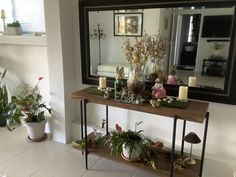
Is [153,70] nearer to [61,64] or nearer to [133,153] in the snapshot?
[133,153]

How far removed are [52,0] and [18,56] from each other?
1058 mm

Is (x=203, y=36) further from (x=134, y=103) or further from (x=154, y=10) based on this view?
(x=134, y=103)

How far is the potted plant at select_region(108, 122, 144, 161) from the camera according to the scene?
1.89 metres

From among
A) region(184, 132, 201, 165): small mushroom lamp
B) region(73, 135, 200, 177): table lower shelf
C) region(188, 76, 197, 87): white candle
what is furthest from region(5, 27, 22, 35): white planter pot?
region(184, 132, 201, 165): small mushroom lamp

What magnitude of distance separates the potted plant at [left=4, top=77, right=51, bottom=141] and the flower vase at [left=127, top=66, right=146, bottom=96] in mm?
1244

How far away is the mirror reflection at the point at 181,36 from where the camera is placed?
1.74 m

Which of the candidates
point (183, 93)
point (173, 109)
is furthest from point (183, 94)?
point (173, 109)

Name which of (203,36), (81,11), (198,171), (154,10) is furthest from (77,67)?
(198,171)

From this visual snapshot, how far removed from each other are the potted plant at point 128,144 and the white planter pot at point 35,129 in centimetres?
108

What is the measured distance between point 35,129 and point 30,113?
20 cm

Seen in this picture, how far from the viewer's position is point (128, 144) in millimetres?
1885

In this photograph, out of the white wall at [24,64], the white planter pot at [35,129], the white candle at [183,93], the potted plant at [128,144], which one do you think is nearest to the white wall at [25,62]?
the white wall at [24,64]

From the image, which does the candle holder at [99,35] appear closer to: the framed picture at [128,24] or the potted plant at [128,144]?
the framed picture at [128,24]

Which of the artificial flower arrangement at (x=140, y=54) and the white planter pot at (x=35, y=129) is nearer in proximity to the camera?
the artificial flower arrangement at (x=140, y=54)
